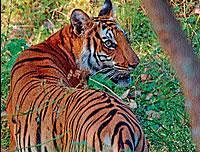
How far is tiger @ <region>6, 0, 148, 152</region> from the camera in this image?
135 inches

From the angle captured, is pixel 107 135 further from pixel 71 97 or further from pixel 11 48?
pixel 11 48

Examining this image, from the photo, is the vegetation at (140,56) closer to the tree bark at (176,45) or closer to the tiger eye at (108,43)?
the tiger eye at (108,43)

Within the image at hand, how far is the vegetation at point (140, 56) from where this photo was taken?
4738mm

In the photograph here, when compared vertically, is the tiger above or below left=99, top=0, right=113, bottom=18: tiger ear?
below

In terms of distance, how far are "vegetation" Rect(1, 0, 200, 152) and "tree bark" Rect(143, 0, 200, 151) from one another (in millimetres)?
2364

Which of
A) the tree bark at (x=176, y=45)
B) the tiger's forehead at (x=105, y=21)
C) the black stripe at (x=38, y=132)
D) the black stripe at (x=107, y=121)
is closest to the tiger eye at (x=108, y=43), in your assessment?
the tiger's forehead at (x=105, y=21)

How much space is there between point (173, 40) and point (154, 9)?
9 cm

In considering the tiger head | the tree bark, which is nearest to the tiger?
the tiger head

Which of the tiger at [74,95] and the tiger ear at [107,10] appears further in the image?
the tiger ear at [107,10]

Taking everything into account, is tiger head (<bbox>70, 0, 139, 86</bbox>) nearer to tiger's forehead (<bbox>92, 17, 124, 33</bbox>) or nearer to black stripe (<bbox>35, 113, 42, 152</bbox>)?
tiger's forehead (<bbox>92, 17, 124, 33</bbox>)

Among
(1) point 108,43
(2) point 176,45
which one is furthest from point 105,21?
(2) point 176,45

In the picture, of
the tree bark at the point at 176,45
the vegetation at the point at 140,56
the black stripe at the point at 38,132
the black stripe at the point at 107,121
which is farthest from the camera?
the vegetation at the point at 140,56

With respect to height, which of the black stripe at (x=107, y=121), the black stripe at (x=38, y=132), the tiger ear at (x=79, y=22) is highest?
the tiger ear at (x=79, y=22)

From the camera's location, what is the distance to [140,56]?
20.3 feet
